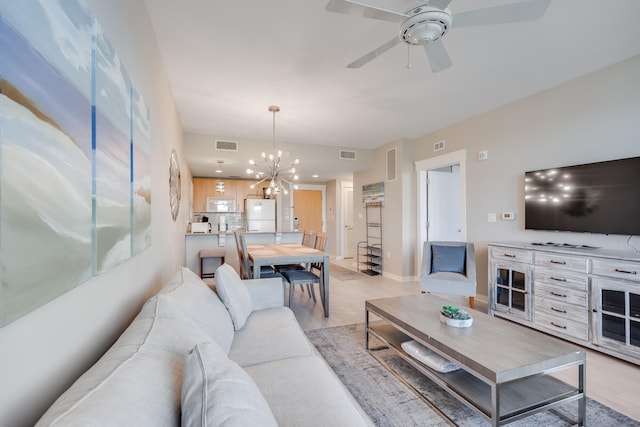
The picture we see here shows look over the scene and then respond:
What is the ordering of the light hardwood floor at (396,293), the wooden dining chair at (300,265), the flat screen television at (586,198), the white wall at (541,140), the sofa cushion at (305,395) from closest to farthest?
the sofa cushion at (305,395), the light hardwood floor at (396,293), the flat screen television at (586,198), the white wall at (541,140), the wooden dining chair at (300,265)

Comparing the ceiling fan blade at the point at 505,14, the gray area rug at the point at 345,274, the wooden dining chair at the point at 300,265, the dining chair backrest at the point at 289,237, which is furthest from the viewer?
the gray area rug at the point at 345,274

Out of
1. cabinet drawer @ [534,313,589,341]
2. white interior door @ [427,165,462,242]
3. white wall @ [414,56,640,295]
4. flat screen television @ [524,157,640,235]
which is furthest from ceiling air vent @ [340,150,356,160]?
cabinet drawer @ [534,313,589,341]

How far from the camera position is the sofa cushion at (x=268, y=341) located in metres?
1.57

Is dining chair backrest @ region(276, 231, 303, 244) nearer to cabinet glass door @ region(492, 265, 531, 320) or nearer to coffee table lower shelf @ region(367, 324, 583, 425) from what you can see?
cabinet glass door @ region(492, 265, 531, 320)

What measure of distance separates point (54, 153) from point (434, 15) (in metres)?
1.92

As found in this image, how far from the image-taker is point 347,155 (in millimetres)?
5844

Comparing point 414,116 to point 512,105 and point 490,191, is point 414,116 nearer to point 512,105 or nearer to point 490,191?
point 512,105

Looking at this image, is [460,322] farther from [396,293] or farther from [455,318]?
[396,293]

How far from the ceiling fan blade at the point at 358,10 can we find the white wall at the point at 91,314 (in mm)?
1067

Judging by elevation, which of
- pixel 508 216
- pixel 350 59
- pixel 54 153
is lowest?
pixel 508 216

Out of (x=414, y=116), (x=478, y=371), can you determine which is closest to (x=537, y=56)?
(x=414, y=116)

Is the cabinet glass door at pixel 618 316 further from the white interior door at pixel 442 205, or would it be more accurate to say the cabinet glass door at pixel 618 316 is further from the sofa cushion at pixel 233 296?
the sofa cushion at pixel 233 296

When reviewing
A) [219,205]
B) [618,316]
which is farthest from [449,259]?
[219,205]

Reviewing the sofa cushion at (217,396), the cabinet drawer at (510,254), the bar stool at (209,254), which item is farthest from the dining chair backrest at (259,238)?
the sofa cushion at (217,396)
